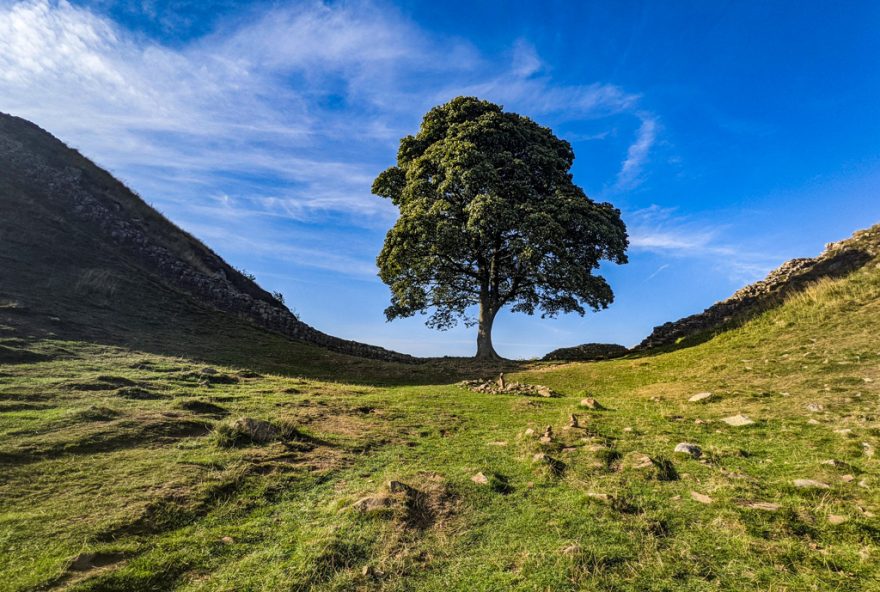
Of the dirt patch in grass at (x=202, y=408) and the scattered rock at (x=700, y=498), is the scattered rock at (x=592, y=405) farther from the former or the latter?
the dirt patch in grass at (x=202, y=408)

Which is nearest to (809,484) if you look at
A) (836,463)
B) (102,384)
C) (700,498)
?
(836,463)

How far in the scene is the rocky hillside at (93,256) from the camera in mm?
20875

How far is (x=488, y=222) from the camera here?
Result: 1003 inches

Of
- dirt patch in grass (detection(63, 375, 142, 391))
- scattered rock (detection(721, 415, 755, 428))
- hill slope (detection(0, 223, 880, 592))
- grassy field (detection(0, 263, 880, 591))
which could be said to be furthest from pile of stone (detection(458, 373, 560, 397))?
dirt patch in grass (detection(63, 375, 142, 391))

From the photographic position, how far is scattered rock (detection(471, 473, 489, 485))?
24.7ft

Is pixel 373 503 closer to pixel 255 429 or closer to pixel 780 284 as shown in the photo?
pixel 255 429

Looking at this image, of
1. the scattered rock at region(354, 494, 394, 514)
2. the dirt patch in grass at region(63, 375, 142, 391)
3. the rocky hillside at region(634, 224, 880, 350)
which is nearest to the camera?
the scattered rock at region(354, 494, 394, 514)

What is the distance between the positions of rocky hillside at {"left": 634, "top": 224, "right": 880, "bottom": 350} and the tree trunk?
369 inches

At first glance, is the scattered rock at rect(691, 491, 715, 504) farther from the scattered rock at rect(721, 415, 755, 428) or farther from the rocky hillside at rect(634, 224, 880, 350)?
the rocky hillside at rect(634, 224, 880, 350)

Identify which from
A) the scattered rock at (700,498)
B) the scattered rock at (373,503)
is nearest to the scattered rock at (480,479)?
the scattered rock at (373,503)

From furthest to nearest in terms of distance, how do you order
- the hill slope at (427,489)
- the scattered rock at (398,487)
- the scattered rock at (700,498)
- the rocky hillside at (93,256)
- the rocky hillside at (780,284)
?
the rocky hillside at (780,284) → the rocky hillside at (93,256) → the scattered rock at (398,487) → the scattered rock at (700,498) → the hill slope at (427,489)

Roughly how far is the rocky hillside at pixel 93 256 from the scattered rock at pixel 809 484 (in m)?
22.4

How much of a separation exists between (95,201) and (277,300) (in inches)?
575

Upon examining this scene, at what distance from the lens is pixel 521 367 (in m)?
25.8
